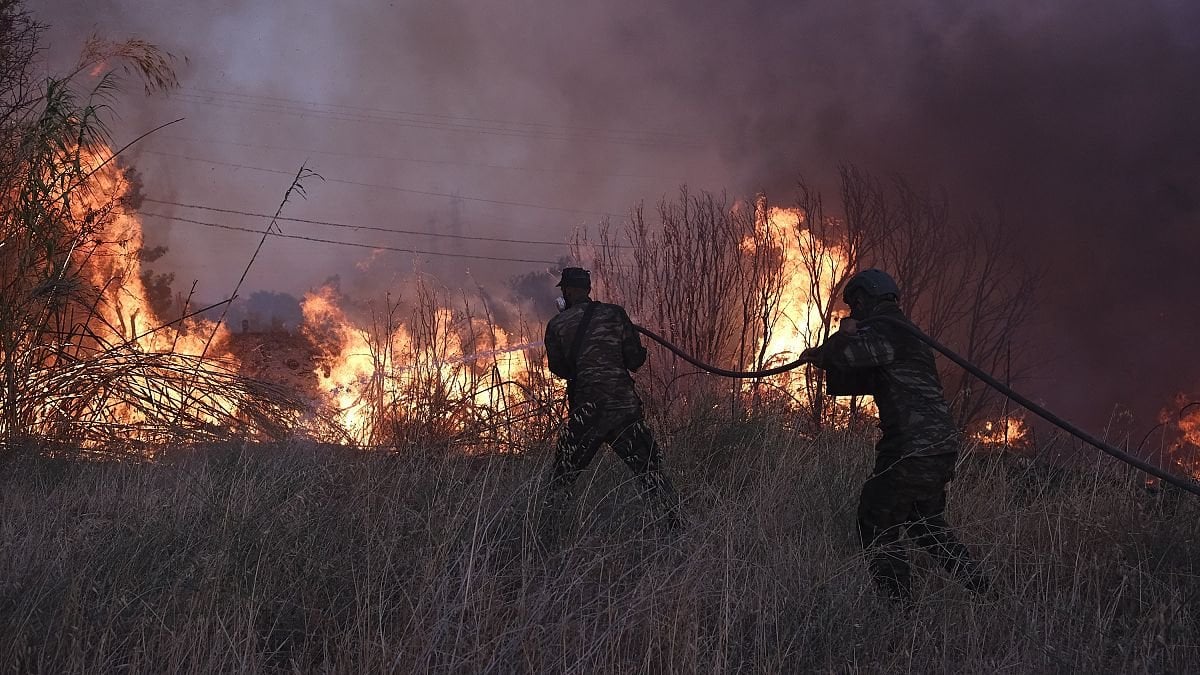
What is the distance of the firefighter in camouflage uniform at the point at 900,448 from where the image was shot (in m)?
4.05

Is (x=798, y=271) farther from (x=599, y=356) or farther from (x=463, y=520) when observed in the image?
(x=463, y=520)

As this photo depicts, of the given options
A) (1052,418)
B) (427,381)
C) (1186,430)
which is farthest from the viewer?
(1186,430)

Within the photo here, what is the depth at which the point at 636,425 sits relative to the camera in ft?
16.8

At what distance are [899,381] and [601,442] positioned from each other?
5.82ft

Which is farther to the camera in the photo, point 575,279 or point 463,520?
point 575,279

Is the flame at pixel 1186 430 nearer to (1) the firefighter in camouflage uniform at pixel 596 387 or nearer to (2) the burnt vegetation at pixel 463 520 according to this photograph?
(2) the burnt vegetation at pixel 463 520

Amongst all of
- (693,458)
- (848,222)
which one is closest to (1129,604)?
(693,458)

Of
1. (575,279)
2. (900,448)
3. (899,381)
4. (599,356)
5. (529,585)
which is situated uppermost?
(575,279)

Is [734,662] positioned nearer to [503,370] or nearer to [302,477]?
[302,477]

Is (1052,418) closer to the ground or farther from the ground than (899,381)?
closer to the ground

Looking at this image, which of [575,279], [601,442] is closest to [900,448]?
[601,442]

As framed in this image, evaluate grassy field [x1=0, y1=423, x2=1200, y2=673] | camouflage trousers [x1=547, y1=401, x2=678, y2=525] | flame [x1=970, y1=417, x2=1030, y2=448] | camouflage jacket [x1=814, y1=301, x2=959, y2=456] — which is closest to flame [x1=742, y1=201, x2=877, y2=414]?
flame [x1=970, y1=417, x2=1030, y2=448]

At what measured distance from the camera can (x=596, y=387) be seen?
17.3ft

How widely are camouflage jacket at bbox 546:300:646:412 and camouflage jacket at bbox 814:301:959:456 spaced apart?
142 cm
